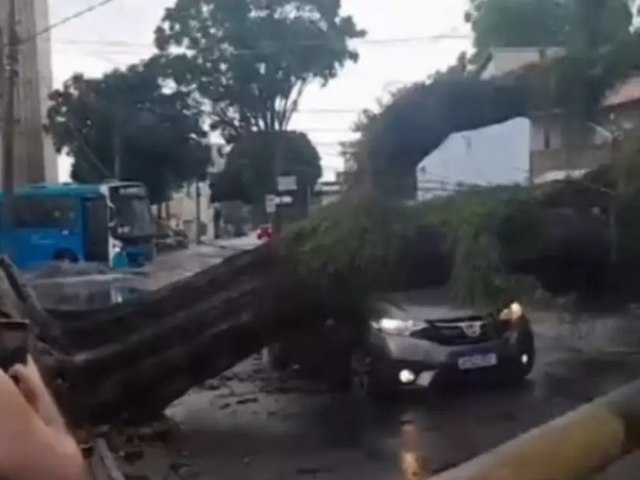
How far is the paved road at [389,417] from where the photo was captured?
4.61 metres

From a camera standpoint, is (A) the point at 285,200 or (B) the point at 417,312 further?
(B) the point at 417,312

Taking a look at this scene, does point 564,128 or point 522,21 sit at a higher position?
point 522,21

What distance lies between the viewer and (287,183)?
4.70 m

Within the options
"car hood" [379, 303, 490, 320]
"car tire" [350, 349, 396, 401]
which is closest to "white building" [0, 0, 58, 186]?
"car tire" [350, 349, 396, 401]

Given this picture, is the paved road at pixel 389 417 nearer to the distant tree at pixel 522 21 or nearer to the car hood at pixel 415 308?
the car hood at pixel 415 308

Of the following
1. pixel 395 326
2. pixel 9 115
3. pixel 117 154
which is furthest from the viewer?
pixel 9 115

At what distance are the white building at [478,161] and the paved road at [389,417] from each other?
0.61m

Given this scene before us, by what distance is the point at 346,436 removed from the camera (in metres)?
5.36

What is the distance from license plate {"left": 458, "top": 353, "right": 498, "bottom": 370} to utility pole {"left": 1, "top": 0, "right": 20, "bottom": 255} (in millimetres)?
6195

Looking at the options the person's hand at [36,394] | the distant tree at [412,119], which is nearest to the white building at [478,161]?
the distant tree at [412,119]

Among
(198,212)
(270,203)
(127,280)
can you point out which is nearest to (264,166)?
(270,203)

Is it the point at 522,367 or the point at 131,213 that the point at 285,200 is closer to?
the point at 522,367

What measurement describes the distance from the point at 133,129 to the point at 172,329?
2141 millimetres

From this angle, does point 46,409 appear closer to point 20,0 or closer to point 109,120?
point 109,120
